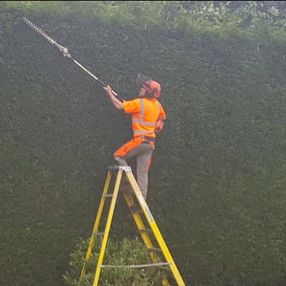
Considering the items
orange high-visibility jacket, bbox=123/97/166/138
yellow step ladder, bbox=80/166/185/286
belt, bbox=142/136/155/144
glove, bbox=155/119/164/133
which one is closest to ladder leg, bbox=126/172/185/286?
yellow step ladder, bbox=80/166/185/286

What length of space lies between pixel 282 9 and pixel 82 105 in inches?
217

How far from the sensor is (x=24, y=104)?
7.35 meters

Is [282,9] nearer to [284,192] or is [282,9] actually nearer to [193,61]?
[193,61]

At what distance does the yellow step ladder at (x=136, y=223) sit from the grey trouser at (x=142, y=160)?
0.15 metres

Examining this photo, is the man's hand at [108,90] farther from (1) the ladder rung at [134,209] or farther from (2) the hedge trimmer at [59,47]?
(1) the ladder rung at [134,209]

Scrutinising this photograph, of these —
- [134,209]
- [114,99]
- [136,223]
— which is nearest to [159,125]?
[114,99]

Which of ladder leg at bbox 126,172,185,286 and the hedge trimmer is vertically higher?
the hedge trimmer

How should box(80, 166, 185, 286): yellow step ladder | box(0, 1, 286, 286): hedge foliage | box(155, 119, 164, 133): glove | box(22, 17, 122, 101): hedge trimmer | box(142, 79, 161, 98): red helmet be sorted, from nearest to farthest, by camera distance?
box(80, 166, 185, 286): yellow step ladder → box(0, 1, 286, 286): hedge foliage → box(142, 79, 161, 98): red helmet → box(155, 119, 164, 133): glove → box(22, 17, 122, 101): hedge trimmer

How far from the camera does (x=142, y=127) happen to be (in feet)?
23.6

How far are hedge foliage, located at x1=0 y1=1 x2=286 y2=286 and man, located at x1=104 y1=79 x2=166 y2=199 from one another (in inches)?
15.4

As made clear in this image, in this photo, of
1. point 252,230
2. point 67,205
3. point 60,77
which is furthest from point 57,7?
point 252,230

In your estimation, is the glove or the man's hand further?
the glove

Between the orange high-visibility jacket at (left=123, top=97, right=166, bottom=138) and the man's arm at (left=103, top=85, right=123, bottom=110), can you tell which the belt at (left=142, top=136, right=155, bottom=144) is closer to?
the orange high-visibility jacket at (left=123, top=97, right=166, bottom=138)

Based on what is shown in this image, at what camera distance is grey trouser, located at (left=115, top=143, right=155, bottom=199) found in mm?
7195
